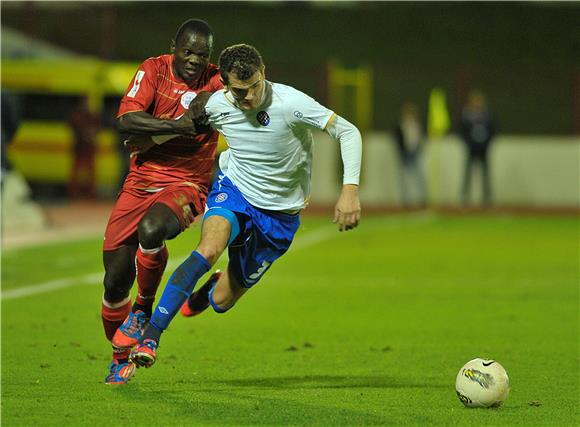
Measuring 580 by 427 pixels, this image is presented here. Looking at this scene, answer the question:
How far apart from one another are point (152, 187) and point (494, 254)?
10.7 meters

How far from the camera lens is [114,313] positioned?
831 cm

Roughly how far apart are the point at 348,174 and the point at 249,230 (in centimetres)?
89

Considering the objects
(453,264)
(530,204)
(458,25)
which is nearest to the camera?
(453,264)

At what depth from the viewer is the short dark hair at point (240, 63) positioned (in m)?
7.44

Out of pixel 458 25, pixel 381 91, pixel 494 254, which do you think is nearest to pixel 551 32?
pixel 458 25

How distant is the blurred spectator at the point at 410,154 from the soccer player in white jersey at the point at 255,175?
19.0m

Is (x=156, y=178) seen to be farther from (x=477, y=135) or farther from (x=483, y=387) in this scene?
(x=477, y=135)

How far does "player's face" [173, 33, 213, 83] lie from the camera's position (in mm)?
7910

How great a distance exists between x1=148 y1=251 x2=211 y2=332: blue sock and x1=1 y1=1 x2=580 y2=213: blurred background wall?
65.7ft

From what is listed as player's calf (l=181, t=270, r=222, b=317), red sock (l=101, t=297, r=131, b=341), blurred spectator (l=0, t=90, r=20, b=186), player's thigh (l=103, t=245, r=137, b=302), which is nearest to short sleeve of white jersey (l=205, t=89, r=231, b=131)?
player's thigh (l=103, t=245, r=137, b=302)

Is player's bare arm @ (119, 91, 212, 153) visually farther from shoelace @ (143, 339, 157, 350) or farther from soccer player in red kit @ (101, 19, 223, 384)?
shoelace @ (143, 339, 157, 350)

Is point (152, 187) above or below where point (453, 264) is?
above

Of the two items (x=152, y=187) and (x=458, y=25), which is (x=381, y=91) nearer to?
(x=458, y=25)

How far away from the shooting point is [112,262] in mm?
8117
